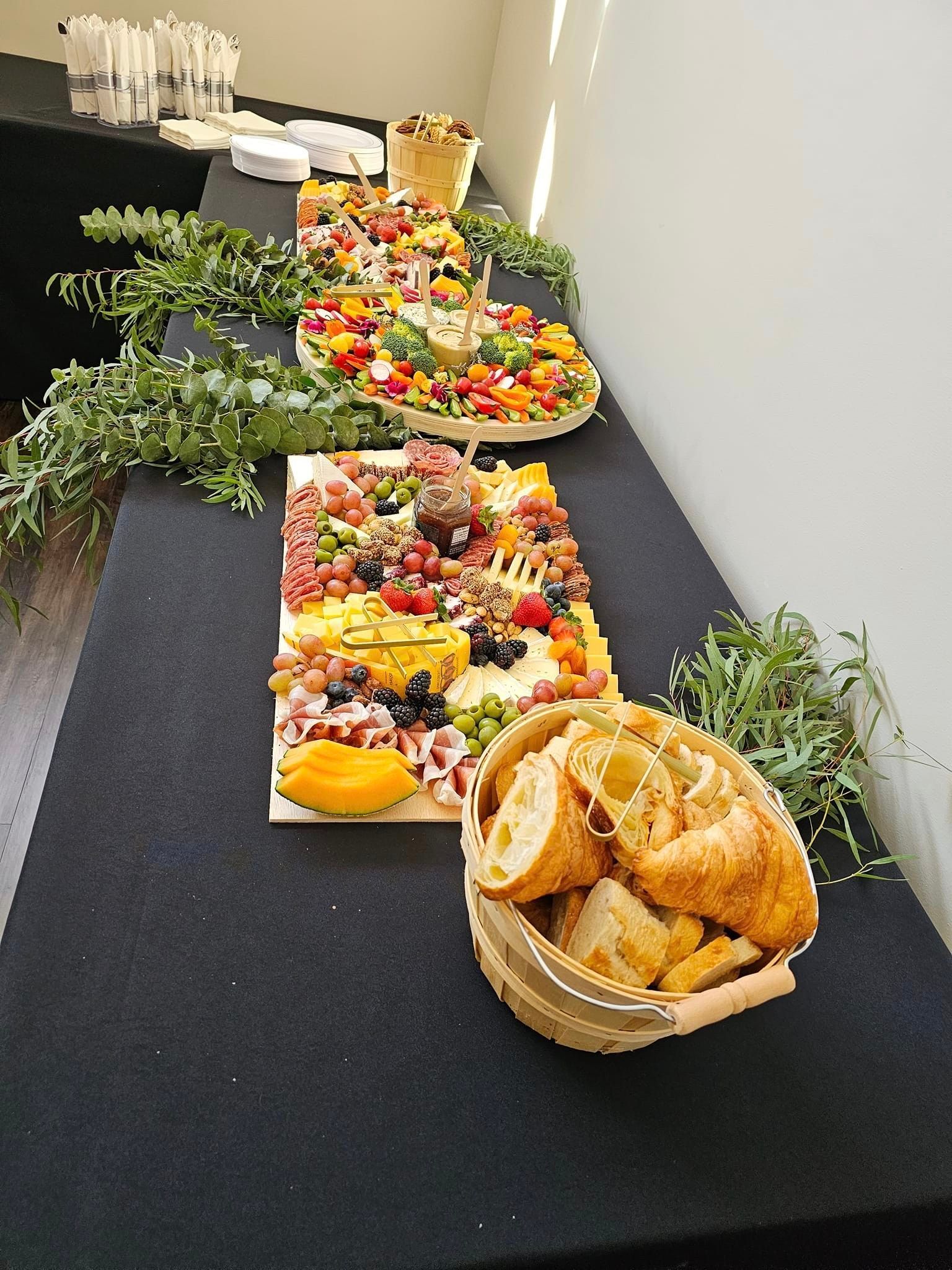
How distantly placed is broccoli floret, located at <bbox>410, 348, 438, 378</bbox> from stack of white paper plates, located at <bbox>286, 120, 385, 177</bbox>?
1.53 metres

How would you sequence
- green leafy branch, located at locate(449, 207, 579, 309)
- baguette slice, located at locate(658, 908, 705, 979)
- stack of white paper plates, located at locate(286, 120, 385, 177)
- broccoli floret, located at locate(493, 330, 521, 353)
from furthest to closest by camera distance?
stack of white paper plates, located at locate(286, 120, 385, 177) → green leafy branch, located at locate(449, 207, 579, 309) → broccoli floret, located at locate(493, 330, 521, 353) → baguette slice, located at locate(658, 908, 705, 979)

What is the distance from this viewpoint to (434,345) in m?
1.92

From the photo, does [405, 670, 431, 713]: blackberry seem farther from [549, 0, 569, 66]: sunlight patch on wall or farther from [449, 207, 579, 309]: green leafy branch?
[549, 0, 569, 66]: sunlight patch on wall

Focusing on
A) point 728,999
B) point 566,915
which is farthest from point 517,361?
point 728,999

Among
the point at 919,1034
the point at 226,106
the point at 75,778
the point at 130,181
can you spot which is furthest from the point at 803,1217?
the point at 226,106

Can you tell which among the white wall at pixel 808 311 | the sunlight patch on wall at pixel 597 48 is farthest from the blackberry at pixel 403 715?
the sunlight patch on wall at pixel 597 48

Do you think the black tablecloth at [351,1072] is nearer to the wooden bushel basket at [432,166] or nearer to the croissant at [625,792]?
the croissant at [625,792]

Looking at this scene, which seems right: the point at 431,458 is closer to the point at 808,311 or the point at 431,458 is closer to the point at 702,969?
the point at 808,311

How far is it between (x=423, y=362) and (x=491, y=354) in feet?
0.63

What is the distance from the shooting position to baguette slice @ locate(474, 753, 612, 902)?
708 mm

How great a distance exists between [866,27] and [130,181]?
2522 millimetres

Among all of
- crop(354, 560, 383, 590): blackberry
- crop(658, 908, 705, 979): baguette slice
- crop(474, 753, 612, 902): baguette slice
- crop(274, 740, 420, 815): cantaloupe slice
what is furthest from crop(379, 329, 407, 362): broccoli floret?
crop(658, 908, 705, 979): baguette slice

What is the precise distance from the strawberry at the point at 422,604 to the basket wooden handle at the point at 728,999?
2.46 feet

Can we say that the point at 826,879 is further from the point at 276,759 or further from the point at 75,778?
the point at 75,778
